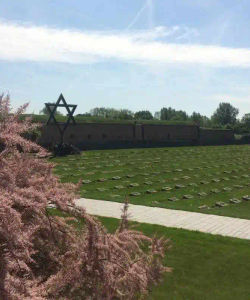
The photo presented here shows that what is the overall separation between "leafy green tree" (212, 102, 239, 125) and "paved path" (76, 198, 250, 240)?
112429 mm

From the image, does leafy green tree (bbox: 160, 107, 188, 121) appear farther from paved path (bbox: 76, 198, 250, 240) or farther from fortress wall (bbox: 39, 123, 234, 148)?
paved path (bbox: 76, 198, 250, 240)

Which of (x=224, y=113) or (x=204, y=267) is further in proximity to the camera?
(x=224, y=113)

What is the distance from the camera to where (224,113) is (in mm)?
121438

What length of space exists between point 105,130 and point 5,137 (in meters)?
34.5

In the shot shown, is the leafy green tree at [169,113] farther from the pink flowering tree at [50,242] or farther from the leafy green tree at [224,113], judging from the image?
the pink flowering tree at [50,242]

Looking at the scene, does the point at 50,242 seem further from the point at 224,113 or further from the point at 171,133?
the point at 224,113

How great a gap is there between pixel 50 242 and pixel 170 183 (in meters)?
13.1

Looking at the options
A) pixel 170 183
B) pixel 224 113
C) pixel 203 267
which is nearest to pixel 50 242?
pixel 203 267

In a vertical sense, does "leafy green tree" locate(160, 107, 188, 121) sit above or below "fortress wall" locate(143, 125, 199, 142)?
above

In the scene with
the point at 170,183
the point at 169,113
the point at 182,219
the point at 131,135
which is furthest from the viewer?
the point at 169,113

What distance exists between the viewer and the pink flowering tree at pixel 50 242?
2.19 metres

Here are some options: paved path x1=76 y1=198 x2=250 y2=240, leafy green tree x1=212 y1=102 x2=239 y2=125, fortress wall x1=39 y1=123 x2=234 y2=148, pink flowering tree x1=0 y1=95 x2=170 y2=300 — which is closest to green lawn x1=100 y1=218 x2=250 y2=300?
paved path x1=76 y1=198 x2=250 y2=240

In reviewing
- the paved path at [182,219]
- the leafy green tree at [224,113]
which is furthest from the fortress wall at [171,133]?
the leafy green tree at [224,113]

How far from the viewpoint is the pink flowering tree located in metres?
2.19
